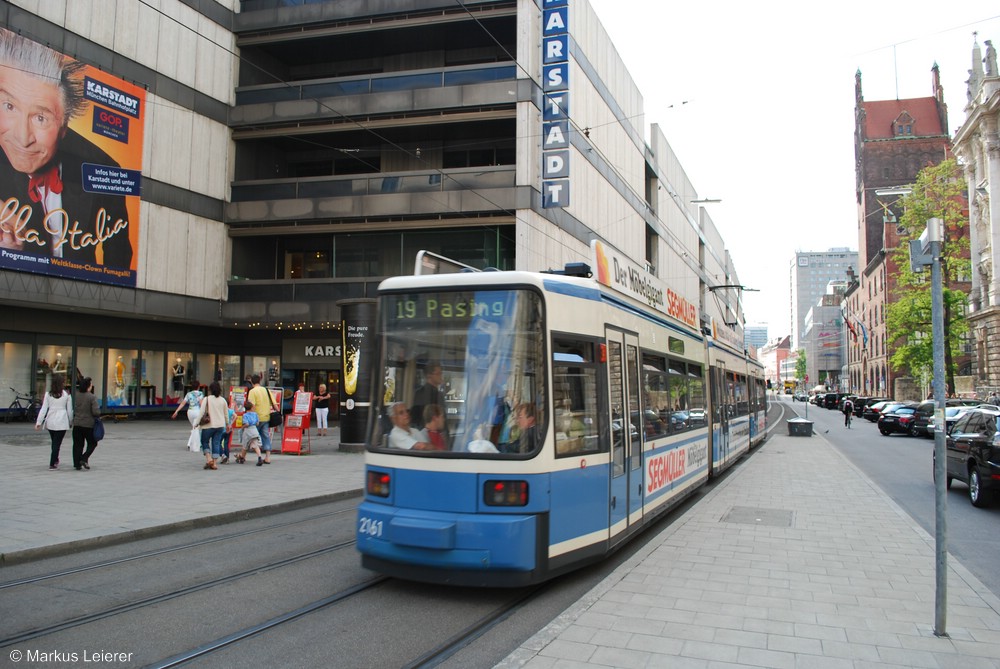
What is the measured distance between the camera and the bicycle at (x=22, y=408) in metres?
23.7

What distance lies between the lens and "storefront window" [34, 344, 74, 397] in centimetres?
2484

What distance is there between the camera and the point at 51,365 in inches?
996

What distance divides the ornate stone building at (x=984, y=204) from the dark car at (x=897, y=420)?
1792 cm

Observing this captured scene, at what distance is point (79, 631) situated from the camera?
193 inches

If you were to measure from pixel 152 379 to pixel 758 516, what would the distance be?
2702cm

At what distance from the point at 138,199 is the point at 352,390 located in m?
13.3

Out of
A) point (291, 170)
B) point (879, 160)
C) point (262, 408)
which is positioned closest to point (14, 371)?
point (291, 170)

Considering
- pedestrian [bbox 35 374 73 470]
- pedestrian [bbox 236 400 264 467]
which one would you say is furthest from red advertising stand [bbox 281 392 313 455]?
pedestrian [bbox 35 374 73 470]

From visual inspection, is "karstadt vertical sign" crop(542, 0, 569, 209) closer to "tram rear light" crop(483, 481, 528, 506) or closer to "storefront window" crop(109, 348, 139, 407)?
"storefront window" crop(109, 348, 139, 407)

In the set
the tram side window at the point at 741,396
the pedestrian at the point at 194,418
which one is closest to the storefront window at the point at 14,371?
the pedestrian at the point at 194,418

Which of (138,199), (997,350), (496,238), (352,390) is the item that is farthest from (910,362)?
(138,199)

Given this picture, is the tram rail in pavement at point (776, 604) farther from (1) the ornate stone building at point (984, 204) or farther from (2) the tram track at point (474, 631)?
(1) the ornate stone building at point (984, 204)

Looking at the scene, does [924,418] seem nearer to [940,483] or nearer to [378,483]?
[940,483]

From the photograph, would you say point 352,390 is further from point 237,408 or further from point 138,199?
point 138,199
